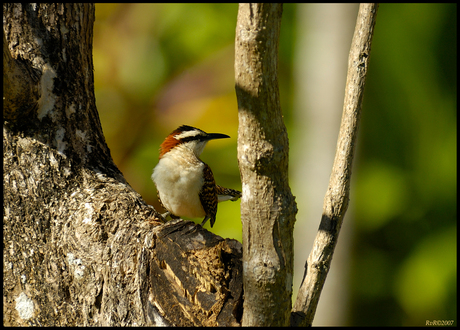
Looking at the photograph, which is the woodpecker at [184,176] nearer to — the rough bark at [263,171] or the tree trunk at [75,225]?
the tree trunk at [75,225]

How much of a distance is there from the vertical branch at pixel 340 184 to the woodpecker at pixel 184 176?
6.40ft

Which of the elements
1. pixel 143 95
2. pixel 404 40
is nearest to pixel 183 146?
pixel 143 95

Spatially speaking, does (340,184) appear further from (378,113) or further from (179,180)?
(378,113)

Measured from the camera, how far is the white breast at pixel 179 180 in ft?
13.6

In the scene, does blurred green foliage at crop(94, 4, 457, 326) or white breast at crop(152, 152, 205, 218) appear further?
blurred green foliage at crop(94, 4, 457, 326)

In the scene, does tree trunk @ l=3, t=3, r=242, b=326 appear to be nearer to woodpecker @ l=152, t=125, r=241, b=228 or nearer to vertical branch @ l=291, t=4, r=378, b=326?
vertical branch @ l=291, t=4, r=378, b=326

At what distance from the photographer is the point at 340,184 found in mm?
2297

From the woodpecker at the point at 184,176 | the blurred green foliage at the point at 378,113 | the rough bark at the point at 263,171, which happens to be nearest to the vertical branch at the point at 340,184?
the rough bark at the point at 263,171

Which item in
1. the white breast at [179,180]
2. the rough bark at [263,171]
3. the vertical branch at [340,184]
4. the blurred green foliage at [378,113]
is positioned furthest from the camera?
the blurred green foliage at [378,113]

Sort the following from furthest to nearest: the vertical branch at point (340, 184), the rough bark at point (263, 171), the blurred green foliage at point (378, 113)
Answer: the blurred green foliage at point (378, 113)
the vertical branch at point (340, 184)
the rough bark at point (263, 171)

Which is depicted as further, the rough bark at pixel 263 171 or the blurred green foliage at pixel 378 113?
the blurred green foliage at pixel 378 113

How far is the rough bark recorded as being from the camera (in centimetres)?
160

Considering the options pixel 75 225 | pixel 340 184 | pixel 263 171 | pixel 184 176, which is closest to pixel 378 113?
pixel 184 176

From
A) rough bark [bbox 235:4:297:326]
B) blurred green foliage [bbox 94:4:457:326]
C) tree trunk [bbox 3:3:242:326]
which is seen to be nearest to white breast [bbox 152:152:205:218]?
tree trunk [bbox 3:3:242:326]
